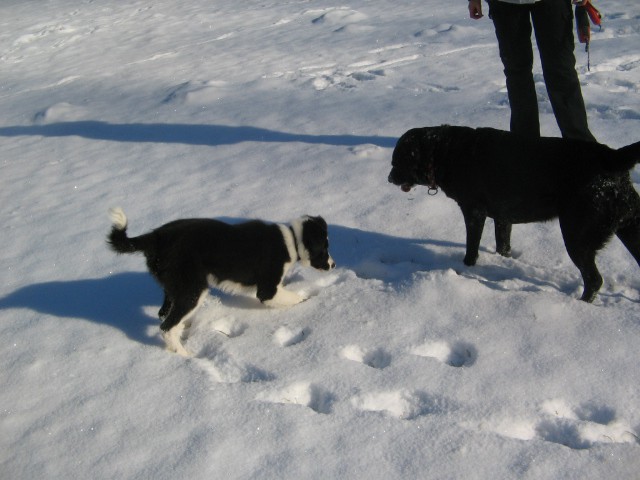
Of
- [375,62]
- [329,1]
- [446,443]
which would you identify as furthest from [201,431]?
[329,1]

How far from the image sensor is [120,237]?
10.7 ft

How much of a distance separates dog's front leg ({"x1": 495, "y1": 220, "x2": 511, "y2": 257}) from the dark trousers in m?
1.19

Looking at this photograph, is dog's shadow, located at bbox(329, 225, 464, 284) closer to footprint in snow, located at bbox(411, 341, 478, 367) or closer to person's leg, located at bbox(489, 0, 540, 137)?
footprint in snow, located at bbox(411, 341, 478, 367)

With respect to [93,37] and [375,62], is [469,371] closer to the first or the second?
[375,62]

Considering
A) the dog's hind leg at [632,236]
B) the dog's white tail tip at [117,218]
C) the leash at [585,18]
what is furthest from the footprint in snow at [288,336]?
the leash at [585,18]

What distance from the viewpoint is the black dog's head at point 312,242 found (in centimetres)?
369

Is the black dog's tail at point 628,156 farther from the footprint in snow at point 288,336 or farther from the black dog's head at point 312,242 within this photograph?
the footprint in snow at point 288,336

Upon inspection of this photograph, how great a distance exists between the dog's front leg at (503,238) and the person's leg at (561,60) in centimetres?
108

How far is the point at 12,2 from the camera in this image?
764 inches

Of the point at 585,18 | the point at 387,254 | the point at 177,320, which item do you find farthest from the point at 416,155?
the point at 585,18

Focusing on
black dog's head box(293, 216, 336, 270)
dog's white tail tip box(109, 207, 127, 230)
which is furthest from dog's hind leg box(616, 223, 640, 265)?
dog's white tail tip box(109, 207, 127, 230)

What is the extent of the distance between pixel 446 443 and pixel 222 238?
1715mm

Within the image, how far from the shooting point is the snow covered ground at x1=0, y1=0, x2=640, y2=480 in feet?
8.46

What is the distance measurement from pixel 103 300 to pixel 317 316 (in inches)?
58.5
